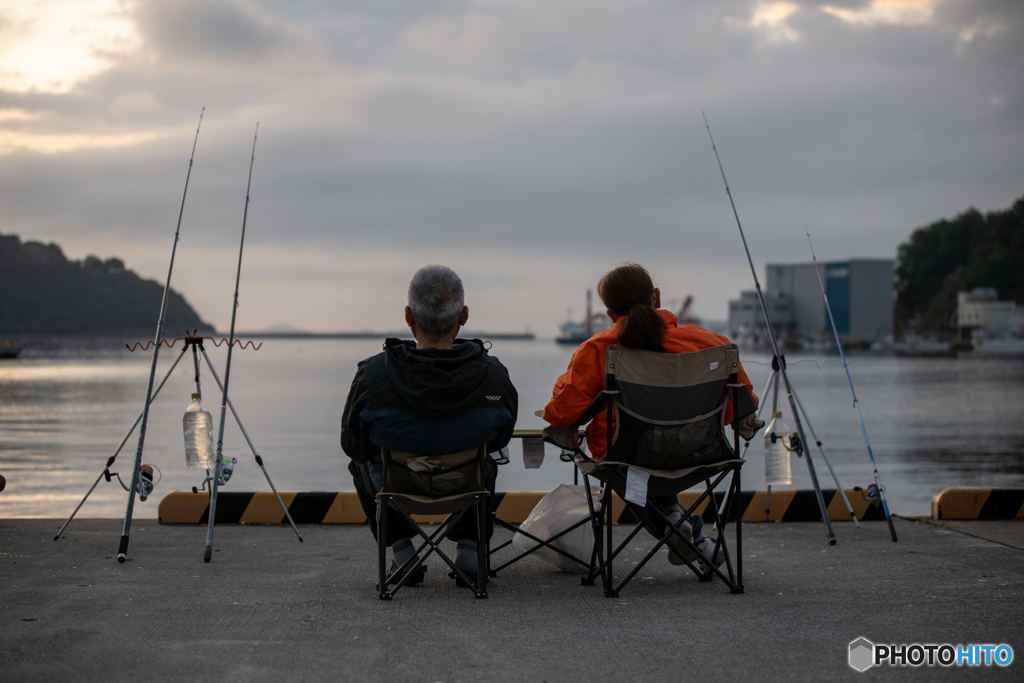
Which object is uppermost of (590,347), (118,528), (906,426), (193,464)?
(590,347)

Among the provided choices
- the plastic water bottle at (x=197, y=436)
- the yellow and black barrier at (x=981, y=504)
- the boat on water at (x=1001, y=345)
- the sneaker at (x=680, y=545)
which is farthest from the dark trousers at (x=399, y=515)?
the boat on water at (x=1001, y=345)

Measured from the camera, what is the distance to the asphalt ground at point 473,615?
2.43 m

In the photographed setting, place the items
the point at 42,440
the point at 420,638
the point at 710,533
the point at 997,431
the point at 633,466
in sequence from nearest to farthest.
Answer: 1. the point at 420,638
2. the point at 633,466
3. the point at 710,533
4. the point at 42,440
5. the point at 997,431

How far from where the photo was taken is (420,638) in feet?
8.93

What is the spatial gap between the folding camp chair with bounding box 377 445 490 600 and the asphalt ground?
15 centimetres

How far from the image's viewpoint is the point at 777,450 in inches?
183

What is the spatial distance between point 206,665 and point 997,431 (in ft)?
70.5

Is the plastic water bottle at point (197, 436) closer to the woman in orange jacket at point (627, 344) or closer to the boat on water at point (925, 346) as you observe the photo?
the woman in orange jacket at point (627, 344)

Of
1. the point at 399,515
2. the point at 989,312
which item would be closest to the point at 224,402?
the point at 399,515

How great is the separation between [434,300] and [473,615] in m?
1.16

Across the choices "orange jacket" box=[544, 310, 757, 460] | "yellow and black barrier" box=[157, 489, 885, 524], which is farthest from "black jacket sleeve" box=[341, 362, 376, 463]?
"yellow and black barrier" box=[157, 489, 885, 524]

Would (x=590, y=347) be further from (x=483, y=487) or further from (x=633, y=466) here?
(x=483, y=487)

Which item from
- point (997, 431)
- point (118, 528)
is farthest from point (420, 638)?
point (997, 431)

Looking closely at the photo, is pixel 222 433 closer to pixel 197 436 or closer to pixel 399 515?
pixel 197 436
